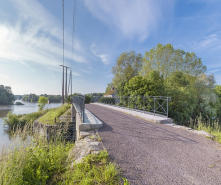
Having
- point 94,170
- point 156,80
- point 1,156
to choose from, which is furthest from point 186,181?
point 156,80

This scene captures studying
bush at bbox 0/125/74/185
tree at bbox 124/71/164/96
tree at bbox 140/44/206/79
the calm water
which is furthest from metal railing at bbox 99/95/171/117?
tree at bbox 140/44/206/79

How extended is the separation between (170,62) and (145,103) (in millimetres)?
10734

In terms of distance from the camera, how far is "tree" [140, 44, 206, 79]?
17.8m

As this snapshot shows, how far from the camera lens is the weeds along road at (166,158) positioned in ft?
6.17

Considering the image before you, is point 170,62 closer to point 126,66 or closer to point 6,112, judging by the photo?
point 126,66

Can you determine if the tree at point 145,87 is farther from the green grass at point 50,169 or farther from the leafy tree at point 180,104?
the green grass at point 50,169

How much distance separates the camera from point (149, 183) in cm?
175

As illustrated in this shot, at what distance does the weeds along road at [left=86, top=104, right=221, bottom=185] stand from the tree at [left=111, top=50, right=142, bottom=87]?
18.5 meters

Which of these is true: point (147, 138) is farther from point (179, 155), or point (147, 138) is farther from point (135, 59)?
point (135, 59)

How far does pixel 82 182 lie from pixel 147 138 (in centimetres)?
236

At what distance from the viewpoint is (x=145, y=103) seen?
10258 mm

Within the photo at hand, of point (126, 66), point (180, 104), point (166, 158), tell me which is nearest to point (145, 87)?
point (180, 104)

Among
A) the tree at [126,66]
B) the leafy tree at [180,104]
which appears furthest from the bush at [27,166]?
the tree at [126,66]

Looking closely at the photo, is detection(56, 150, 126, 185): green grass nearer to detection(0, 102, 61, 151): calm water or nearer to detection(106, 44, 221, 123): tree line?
detection(0, 102, 61, 151): calm water
